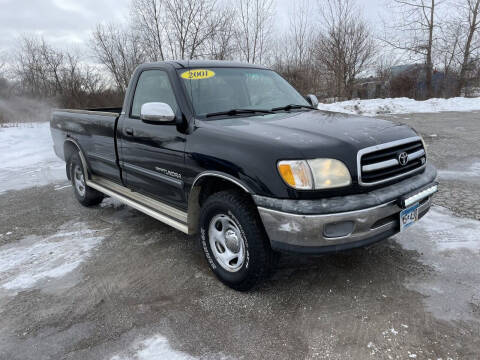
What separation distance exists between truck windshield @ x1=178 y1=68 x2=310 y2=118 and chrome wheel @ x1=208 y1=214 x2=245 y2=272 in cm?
96

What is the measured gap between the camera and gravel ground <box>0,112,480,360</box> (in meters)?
2.26

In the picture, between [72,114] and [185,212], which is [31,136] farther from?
[185,212]

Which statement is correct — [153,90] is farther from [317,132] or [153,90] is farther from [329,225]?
[329,225]

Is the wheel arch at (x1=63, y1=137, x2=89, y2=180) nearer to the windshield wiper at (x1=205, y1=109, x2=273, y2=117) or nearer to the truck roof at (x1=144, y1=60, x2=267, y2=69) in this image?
the truck roof at (x1=144, y1=60, x2=267, y2=69)

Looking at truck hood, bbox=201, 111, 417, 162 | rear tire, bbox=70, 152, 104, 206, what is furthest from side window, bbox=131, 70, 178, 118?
rear tire, bbox=70, 152, 104, 206

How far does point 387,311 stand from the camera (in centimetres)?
253

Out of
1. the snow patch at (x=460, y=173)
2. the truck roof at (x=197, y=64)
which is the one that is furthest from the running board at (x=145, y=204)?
the snow patch at (x=460, y=173)

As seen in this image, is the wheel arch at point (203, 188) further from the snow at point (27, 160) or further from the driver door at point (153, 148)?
the snow at point (27, 160)

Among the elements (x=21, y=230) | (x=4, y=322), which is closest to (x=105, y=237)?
(x=21, y=230)

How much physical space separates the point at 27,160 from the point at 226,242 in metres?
7.91

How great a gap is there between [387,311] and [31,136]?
12455 mm

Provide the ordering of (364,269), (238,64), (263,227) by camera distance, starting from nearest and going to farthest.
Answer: (263,227) < (364,269) < (238,64)

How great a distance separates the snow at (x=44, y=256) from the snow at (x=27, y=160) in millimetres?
2848

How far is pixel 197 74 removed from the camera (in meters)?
3.40
